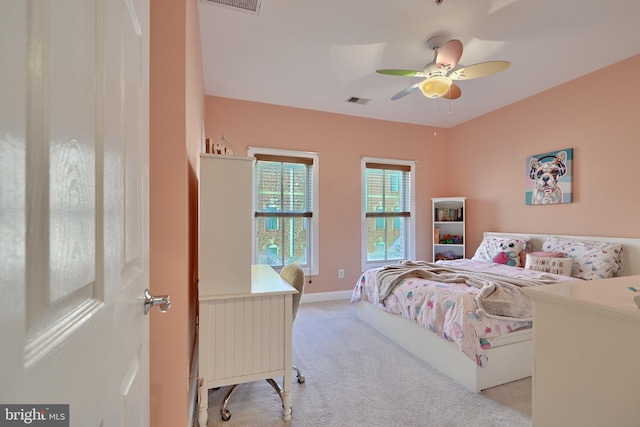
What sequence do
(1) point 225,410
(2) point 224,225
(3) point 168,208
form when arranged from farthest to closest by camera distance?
(1) point 225,410 < (2) point 224,225 < (3) point 168,208

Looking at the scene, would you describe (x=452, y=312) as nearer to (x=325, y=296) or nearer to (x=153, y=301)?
(x=153, y=301)

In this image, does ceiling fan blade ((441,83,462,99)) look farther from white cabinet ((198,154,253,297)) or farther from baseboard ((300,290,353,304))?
baseboard ((300,290,353,304))

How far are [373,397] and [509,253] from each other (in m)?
2.68

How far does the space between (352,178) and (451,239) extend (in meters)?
1.93

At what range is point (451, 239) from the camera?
185 inches

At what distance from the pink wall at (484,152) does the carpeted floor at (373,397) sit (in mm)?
1815

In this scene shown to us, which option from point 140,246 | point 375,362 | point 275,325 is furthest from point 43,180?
point 375,362

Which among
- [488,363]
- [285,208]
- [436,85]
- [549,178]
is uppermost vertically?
[436,85]

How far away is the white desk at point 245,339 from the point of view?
1.62 metres

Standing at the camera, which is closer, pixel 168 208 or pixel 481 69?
pixel 168 208

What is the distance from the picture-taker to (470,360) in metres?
2.02

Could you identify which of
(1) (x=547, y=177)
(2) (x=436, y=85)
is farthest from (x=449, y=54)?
(1) (x=547, y=177)

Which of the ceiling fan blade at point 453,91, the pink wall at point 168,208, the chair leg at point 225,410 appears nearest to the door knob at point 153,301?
the pink wall at point 168,208
